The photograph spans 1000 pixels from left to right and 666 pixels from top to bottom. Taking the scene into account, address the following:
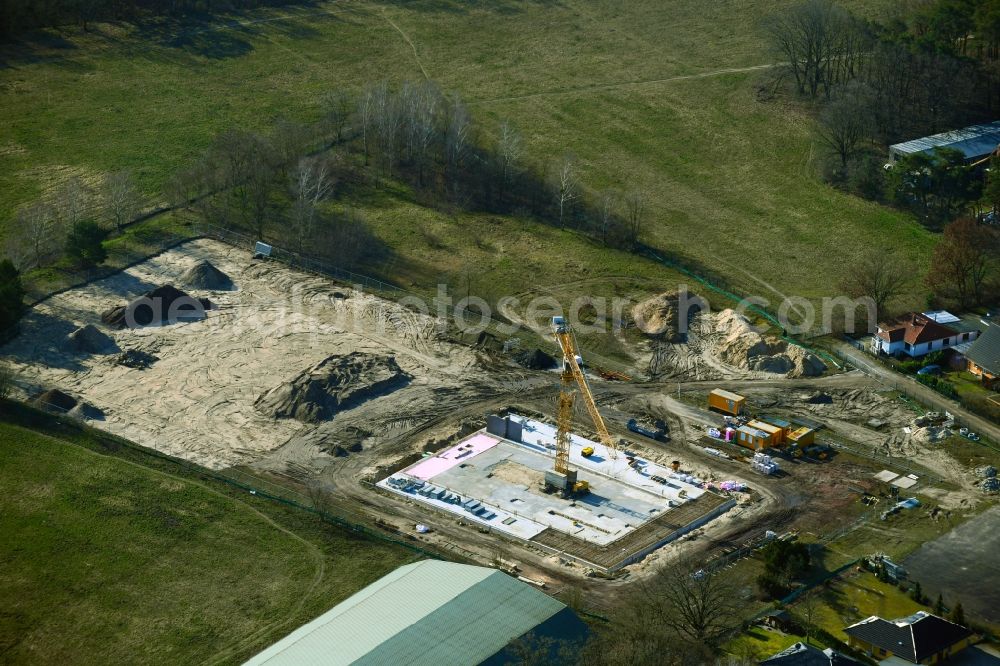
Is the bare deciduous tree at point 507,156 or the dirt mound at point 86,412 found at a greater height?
the bare deciduous tree at point 507,156

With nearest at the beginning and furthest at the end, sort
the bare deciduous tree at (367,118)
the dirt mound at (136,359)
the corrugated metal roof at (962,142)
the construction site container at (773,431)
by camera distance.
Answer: the construction site container at (773,431), the dirt mound at (136,359), the corrugated metal roof at (962,142), the bare deciduous tree at (367,118)

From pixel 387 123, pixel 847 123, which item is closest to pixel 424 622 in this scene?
pixel 387 123

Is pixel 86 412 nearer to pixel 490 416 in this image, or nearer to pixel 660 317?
pixel 490 416

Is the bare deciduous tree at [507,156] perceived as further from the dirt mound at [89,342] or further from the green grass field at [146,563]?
the green grass field at [146,563]

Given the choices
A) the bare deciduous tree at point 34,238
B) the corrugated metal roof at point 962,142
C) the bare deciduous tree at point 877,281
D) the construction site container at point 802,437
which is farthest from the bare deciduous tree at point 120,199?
the corrugated metal roof at point 962,142

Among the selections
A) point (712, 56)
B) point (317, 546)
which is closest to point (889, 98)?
point (712, 56)

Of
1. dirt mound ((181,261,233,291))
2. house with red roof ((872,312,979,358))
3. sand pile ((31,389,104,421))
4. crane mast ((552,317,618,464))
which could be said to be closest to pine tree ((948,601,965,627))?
crane mast ((552,317,618,464))
